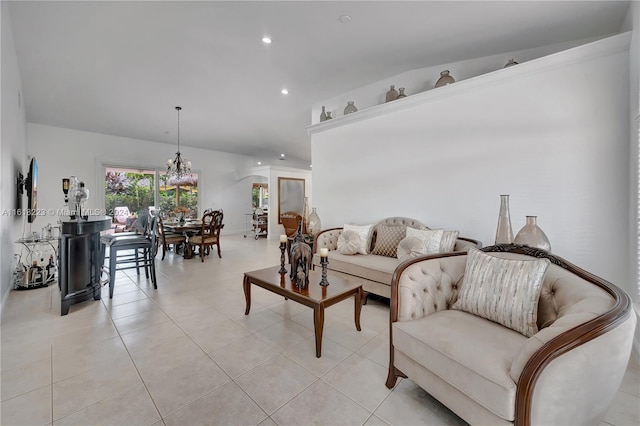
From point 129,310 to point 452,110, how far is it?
14.8 ft

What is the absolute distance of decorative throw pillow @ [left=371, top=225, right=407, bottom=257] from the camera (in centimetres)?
342

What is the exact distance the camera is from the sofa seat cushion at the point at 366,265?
2.96 m

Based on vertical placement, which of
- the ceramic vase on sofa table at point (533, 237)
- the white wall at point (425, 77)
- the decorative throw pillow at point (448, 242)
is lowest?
the decorative throw pillow at point (448, 242)

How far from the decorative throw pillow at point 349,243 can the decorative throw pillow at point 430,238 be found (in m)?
0.75

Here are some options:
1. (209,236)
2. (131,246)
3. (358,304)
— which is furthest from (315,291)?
(209,236)

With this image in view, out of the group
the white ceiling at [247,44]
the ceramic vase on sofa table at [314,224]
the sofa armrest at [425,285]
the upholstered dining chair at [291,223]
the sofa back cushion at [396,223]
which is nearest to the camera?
the sofa armrest at [425,285]

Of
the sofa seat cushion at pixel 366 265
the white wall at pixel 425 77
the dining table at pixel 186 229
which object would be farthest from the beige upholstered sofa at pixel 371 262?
the dining table at pixel 186 229

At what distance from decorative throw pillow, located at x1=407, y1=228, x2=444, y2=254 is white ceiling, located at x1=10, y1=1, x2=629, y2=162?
2.20 meters

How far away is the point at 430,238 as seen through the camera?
3023 mm

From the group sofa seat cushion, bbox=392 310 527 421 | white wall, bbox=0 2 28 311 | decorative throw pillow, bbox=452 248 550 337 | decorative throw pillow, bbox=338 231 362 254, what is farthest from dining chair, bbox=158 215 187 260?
decorative throw pillow, bbox=452 248 550 337

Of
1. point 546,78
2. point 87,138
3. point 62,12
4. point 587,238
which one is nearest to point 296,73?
point 62,12

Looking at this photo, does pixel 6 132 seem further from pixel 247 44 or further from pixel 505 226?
pixel 505 226

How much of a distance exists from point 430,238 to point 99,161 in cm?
798

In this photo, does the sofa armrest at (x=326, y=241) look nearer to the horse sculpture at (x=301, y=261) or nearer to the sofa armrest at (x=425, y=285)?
the horse sculpture at (x=301, y=261)
